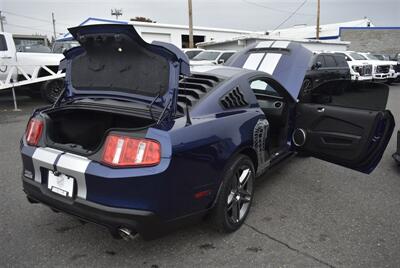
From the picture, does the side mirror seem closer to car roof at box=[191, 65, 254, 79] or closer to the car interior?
the car interior

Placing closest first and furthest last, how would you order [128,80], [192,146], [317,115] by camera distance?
[192,146] → [128,80] → [317,115]

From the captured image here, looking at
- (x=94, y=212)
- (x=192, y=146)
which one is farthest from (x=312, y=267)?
(x=94, y=212)

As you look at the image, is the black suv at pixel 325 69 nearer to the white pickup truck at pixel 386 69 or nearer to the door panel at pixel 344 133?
the white pickup truck at pixel 386 69

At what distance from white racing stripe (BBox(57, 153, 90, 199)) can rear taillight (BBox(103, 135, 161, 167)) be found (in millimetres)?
184

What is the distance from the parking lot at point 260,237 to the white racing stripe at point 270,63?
144cm

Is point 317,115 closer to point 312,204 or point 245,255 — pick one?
point 312,204

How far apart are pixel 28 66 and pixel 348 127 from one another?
9.26 m

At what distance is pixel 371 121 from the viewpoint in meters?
3.76

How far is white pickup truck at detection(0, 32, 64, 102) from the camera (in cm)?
953

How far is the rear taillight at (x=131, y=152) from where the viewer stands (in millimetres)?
2430

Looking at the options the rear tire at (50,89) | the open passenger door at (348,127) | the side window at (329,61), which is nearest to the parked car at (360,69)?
the side window at (329,61)

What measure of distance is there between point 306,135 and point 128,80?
224cm

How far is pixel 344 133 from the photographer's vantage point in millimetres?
3955

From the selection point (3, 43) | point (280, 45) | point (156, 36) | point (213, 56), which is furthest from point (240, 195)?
point (156, 36)
